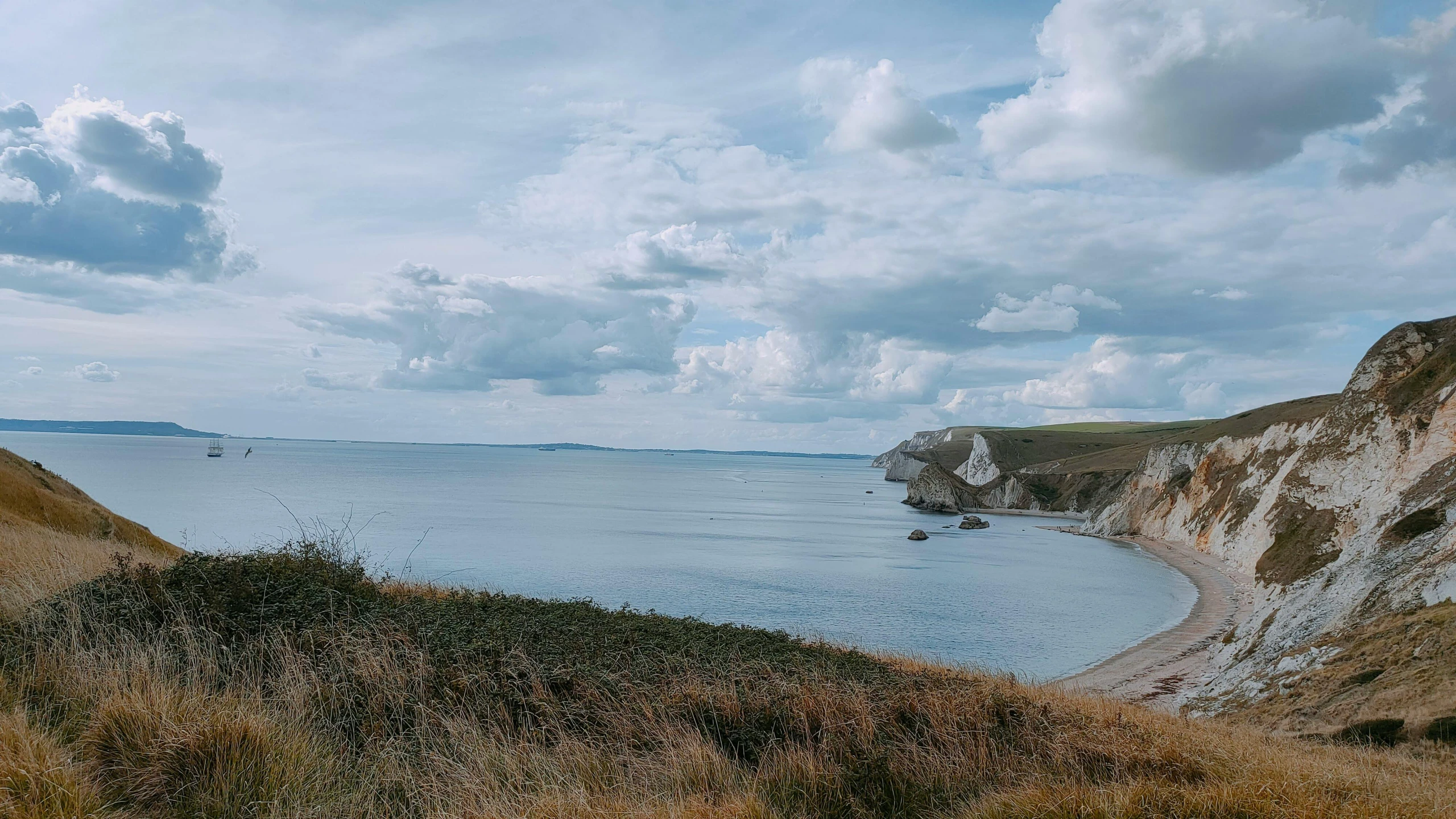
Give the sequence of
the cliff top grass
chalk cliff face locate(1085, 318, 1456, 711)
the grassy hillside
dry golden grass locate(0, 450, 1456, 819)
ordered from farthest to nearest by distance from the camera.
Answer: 1. the cliff top grass
2. chalk cliff face locate(1085, 318, 1456, 711)
3. the grassy hillside
4. dry golden grass locate(0, 450, 1456, 819)

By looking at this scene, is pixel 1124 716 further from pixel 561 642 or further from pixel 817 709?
pixel 561 642

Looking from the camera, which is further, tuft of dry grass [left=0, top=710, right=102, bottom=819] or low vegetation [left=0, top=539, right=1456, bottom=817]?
low vegetation [left=0, top=539, right=1456, bottom=817]

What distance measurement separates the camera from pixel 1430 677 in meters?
11.6

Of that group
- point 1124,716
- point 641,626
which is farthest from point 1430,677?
point 641,626

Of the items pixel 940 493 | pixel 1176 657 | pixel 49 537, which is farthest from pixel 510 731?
pixel 940 493

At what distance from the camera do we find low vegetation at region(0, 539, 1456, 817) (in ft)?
19.2

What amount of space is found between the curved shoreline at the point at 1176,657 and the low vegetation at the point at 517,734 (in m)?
9.61

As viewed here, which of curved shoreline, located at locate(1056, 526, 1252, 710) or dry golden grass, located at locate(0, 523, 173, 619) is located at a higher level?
dry golden grass, located at locate(0, 523, 173, 619)

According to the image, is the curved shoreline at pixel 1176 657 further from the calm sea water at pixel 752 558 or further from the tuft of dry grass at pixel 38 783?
the tuft of dry grass at pixel 38 783

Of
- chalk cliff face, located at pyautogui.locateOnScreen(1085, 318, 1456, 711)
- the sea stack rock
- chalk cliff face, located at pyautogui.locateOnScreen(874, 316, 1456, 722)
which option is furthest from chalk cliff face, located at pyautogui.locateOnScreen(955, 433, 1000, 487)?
chalk cliff face, located at pyautogui.locateOnScreen(1085, 318, 1456, 711)

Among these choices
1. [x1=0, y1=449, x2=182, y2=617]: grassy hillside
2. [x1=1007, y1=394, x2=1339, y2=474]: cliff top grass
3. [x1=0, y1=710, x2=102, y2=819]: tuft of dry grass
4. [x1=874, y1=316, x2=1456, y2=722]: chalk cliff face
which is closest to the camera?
[x1=0, y1=710, x2=102, y2=819]: tuft of dry grass

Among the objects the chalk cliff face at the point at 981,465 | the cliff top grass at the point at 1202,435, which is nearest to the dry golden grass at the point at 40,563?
the cliff top grass at the point at 1202,435

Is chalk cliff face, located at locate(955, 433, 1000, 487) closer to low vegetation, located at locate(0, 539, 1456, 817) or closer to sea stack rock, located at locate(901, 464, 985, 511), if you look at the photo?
sea stack rock, located at locate(901, 464, 985, 511)

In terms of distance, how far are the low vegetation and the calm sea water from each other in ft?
45.7
